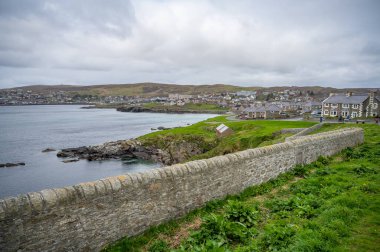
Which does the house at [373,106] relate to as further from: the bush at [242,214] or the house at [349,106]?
the bush at [242,214]

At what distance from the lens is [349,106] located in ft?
257

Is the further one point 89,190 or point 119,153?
point 119,153

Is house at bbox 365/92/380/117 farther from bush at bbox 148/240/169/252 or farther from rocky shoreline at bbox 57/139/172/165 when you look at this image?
bush at bbox 148/240/169/252

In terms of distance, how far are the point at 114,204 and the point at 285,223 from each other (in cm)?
476

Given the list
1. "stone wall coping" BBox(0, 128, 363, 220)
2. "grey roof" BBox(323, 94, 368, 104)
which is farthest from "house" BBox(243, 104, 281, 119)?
"stone wall coping" BBox(0, 128, 363, 220)

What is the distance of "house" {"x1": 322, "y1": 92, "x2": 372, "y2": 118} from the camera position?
7631 cm

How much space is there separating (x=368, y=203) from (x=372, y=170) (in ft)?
15.3

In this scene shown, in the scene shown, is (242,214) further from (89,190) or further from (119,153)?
(119,153)

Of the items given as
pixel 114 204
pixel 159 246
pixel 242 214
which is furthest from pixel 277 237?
pixel 114 204

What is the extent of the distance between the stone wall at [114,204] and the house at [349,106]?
76.0 meters

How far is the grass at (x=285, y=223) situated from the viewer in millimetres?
6773

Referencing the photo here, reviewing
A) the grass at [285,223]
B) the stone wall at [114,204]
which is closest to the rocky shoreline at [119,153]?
the stone wall at [114,204]

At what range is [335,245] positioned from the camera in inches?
262

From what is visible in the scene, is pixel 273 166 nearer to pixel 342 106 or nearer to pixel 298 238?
pixel 298 238
